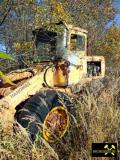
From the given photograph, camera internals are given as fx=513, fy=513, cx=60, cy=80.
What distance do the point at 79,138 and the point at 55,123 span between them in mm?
2444

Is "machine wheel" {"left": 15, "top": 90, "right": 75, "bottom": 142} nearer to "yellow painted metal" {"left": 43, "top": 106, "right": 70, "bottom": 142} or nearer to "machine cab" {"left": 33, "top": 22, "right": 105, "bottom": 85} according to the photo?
"yellow painted metal" {"left": 43, "top": 106, "right": 70, "bottom": 142}

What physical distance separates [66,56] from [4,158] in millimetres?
4988

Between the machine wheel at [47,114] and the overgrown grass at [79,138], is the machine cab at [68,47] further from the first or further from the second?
the overgrown grass at [79,138]

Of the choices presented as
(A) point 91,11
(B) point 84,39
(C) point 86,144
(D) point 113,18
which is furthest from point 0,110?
(D) point 113,18

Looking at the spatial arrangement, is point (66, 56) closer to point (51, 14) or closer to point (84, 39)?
point (84, 39)

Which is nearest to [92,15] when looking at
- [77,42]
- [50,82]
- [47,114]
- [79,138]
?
[77,42]

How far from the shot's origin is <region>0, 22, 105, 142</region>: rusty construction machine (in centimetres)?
898

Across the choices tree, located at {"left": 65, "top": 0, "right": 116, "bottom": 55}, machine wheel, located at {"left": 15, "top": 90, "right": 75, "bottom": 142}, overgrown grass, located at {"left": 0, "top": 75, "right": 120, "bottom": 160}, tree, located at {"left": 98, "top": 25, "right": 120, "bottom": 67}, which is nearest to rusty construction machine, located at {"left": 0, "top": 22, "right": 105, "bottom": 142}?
machine wheel, located at {"left": 15, "top": 90, "right": 75, "bottom": 142}

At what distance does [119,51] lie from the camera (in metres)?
35.6

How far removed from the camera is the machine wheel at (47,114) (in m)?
8.54

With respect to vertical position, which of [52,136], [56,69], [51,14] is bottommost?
[52,136]

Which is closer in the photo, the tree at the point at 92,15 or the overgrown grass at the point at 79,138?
the overgrown grass at the point at 79,138

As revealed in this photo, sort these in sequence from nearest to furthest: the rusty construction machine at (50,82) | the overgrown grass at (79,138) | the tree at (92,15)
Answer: the overgrown grass at (79,138) → the rusty construction machine at (50,82) → the tree at (92,15)

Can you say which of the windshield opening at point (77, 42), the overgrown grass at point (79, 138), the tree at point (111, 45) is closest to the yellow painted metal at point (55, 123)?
the overgrown grass at point (79, 138)
